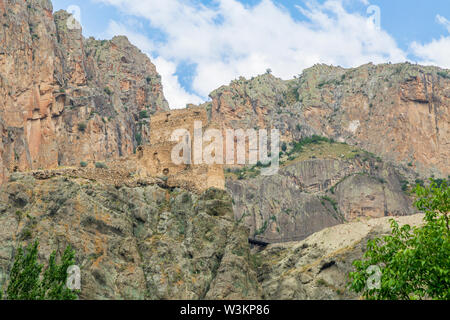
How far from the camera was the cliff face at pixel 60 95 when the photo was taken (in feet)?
302

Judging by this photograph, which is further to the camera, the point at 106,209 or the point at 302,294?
the point at 302,294

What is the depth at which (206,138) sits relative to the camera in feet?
195

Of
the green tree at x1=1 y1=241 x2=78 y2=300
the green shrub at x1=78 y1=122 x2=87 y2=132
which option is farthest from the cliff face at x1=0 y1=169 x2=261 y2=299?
the green shrub at x1=78 y1=122 x2=87 y2=132

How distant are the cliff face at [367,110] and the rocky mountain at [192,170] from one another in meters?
0.43

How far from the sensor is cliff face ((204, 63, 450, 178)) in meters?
157

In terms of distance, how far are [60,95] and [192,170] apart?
55.2 meters

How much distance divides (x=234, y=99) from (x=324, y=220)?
5870cm

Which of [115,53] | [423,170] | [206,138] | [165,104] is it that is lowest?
[206,138]

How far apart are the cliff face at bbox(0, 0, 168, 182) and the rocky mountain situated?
0.32 m

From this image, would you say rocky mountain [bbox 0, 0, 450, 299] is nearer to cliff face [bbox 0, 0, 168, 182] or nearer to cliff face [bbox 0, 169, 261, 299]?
cliff face [bbox 0, 169, 261, 299]

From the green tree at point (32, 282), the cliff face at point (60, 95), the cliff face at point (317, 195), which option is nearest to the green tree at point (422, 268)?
the green tree at point (32, 282)

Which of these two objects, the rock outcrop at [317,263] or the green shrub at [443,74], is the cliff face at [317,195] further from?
the rock outcrop at [317,263]
